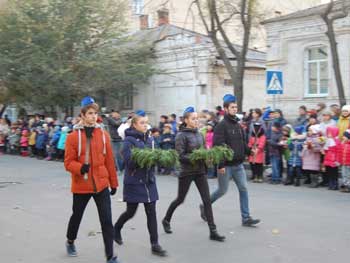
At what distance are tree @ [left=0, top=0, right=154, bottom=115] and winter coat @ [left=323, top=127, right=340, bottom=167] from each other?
1213 centimetres

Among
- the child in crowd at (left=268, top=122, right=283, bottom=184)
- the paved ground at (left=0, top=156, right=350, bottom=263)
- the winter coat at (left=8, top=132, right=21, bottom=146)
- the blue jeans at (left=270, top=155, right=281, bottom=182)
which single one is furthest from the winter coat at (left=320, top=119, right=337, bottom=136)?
the winter coat at (left=8, top=132, right=21, bottom=146)

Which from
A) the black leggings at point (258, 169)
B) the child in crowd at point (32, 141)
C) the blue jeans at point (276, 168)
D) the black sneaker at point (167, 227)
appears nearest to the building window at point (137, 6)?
the child in crowd at point (32, 141)

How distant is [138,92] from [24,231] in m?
17.6

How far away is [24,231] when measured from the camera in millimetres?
7691

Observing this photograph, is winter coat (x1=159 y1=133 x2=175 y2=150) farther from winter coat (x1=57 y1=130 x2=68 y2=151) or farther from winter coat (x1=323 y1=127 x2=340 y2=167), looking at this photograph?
winter coat (x1=323 y1=127 x2=340 y2=167)

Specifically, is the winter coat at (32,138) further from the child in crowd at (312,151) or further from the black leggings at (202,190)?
the black leggings at (202,190)

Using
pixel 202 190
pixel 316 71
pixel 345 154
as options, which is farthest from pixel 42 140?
pixel 202 190

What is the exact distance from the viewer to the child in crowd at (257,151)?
12.9 metres

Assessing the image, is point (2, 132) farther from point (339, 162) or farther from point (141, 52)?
point (339, 162)

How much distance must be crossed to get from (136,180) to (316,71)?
14.8 m

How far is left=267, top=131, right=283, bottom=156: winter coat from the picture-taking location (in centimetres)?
1259

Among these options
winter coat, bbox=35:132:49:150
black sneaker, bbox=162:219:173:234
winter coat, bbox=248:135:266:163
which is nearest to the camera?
black sneaker, bbox=162:219:173:234

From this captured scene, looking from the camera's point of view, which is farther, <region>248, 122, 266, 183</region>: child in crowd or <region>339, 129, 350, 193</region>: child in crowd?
<region>248, 122, 266, 183</region>: child in crowd

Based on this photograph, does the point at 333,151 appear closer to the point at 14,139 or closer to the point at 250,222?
the point at 250,222
